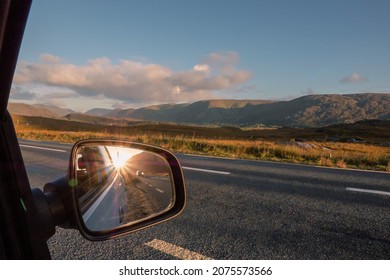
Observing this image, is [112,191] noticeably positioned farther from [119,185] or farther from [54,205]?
[54,205]

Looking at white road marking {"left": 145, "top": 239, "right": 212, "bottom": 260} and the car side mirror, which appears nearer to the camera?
the car side mirror

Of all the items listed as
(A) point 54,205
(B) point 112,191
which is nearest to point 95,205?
(B) point 112,191

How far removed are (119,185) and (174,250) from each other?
1656mm

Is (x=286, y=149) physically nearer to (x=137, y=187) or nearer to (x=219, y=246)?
(x=219, y=246)

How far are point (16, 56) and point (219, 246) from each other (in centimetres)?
279

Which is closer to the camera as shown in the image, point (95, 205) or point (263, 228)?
point (95, 205)

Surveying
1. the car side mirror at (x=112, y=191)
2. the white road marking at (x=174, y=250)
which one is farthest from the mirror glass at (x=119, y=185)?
the white road marking at (x=174, y=250)

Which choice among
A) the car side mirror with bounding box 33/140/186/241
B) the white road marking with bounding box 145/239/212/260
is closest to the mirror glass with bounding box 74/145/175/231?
the car side mirror with bounding box 33/140/186/241

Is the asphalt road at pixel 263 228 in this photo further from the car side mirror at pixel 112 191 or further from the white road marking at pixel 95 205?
the white road marking at pixel 95 205

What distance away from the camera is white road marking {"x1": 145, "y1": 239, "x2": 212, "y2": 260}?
300 centimetres

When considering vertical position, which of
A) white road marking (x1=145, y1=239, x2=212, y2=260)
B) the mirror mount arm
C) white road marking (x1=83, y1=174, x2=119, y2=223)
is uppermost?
the mirror mount arm

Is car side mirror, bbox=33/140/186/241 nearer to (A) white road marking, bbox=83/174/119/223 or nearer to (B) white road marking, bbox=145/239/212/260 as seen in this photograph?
(A) white road marking, bbox=83/174/119/223

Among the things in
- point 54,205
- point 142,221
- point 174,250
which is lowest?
point 174,250

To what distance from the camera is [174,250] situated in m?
3.14
